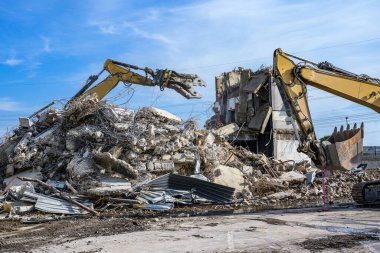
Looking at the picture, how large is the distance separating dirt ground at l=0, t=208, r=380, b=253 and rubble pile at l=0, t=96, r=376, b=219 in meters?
2.88

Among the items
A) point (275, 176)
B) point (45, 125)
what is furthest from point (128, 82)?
point (275, 176)

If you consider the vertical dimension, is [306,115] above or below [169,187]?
above

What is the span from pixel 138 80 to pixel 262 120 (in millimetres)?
8360

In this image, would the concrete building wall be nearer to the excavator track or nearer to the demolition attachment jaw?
the demolition attachment jaw

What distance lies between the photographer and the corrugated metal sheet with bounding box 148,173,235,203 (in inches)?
553

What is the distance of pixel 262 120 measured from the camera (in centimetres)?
2316

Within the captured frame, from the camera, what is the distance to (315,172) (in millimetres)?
18781

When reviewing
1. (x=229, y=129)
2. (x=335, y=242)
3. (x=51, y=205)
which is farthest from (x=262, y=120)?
(x=335, y=242)

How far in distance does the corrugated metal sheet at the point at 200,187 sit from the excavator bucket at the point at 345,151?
3.96m

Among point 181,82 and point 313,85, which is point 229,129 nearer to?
point 181,82

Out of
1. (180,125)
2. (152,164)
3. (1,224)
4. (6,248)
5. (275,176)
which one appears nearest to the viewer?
(6,248)

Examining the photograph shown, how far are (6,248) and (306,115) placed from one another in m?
7.40

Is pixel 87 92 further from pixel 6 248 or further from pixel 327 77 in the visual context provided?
pixel 6 248

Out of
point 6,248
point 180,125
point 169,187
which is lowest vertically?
point 6,248
